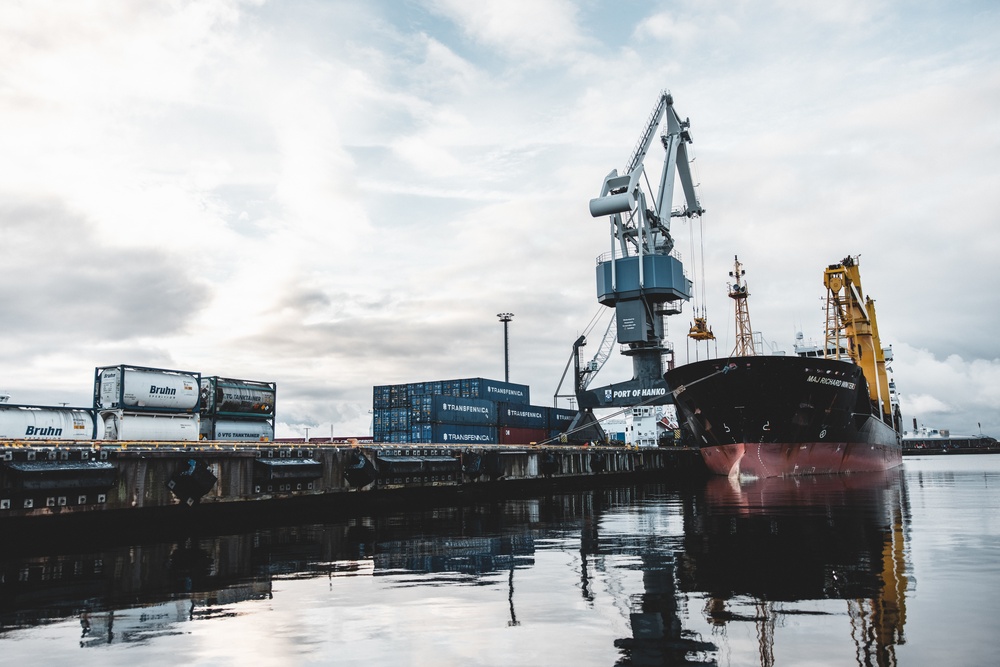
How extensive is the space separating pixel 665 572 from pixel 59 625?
33.4 feet

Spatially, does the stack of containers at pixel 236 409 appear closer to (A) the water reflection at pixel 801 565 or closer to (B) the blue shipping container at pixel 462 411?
(B) the blue shipping container at pixel 462 411

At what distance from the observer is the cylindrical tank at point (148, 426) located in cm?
3503

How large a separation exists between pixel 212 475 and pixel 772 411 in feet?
116

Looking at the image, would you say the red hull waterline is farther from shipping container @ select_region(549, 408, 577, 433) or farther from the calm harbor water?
shipping container @ select_region(549, 408, 577, 433)

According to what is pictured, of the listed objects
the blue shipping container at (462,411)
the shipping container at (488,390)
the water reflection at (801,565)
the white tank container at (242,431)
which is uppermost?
the shipping container at (488,390)

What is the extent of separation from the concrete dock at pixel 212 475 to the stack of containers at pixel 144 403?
785 centimetres

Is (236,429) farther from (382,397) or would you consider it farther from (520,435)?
(520,435)

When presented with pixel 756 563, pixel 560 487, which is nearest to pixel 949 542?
pixel 756 563

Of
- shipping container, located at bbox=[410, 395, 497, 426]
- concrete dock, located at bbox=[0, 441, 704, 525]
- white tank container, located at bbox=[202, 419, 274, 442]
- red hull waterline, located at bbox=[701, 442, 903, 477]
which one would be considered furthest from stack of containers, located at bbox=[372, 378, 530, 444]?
red hull waterline, located at bbox=[701, 442, 903, 477]

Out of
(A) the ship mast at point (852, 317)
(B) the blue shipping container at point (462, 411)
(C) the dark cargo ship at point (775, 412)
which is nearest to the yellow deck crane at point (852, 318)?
(A) the ship mast at point (852, 317)

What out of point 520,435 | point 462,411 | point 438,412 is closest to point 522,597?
point 438,412

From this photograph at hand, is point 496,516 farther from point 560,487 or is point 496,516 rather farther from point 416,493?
point 560,487

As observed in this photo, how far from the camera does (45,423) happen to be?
32.2 meters

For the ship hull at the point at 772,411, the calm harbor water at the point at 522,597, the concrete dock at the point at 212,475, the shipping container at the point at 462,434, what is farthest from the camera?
the shipping container at the point at 462,434
